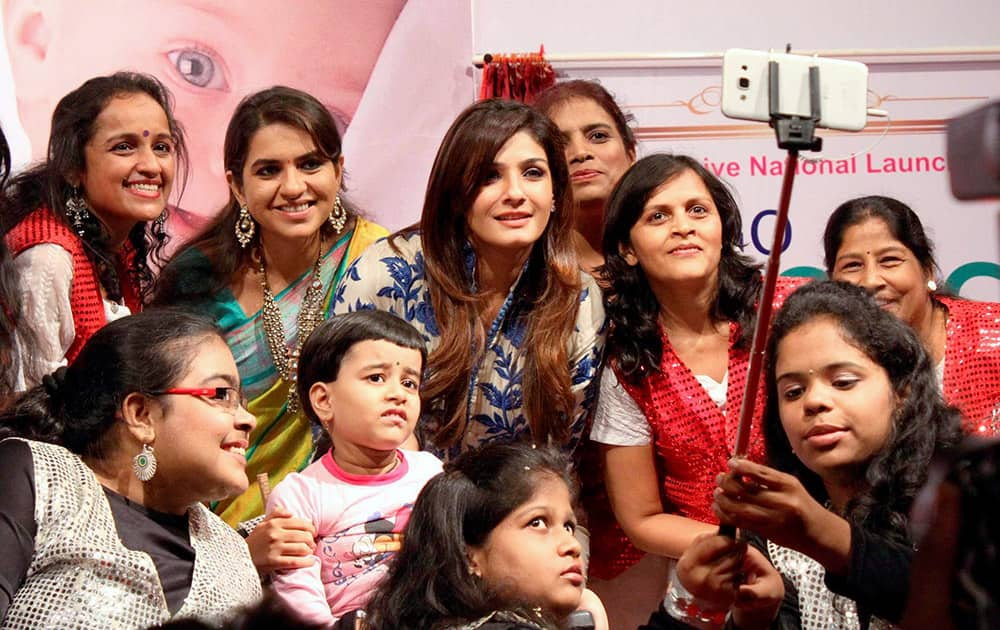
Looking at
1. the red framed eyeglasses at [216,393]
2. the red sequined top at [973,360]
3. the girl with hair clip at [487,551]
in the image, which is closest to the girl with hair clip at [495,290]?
the girl with hair clip at [487,551]

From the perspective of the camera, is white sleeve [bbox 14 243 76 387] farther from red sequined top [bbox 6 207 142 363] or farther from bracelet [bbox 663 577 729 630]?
bracelet [bbox 663 577 729 630]

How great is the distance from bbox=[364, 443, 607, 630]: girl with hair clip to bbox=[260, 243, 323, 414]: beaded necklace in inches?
29.7

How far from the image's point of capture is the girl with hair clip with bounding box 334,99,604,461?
2.61 m

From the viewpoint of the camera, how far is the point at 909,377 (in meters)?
2.08

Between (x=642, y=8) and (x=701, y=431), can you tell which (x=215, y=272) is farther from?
(x=642, y=8)

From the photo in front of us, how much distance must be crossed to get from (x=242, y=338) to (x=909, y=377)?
4.73 feet

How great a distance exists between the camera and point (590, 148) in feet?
10.2

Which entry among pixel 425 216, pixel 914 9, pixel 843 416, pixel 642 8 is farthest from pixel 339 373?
pixel 914 9

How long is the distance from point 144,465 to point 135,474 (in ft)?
0.10

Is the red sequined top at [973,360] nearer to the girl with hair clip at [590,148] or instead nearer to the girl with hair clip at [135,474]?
the girl with hair clip at [590,148]

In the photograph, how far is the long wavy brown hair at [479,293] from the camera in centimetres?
260

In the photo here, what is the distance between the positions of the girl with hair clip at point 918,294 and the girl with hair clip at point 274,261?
1042 millimetres

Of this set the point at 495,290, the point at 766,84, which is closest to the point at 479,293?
the point at 495,290

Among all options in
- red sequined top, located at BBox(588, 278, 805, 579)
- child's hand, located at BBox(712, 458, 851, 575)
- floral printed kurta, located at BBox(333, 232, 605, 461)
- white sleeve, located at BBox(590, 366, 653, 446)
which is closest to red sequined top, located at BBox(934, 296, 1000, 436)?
red sequined top, located at BBox(588, 278, 805, 579)
